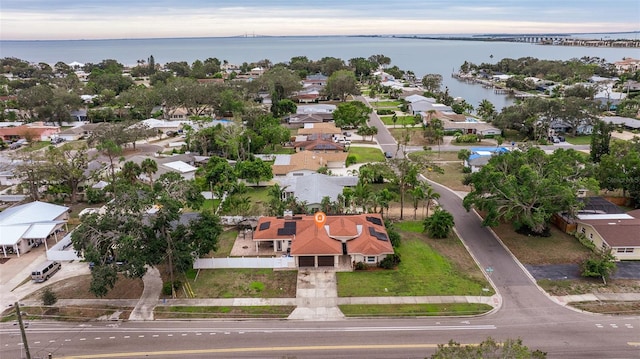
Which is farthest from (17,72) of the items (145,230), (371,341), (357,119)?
(371,341)

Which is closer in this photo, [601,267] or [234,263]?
[601,267]

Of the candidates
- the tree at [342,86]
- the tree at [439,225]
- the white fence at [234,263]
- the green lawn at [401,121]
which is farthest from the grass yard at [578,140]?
the white fence at [234,263]

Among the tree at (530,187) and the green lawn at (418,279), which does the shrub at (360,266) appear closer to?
the green lawn at (418,279)

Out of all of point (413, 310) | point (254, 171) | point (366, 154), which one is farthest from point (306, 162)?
point (413, 310)

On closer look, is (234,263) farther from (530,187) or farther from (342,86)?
(342,86)

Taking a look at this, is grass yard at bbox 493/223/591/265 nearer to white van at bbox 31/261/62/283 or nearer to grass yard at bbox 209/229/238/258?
grass yard at bbox 209/229/238/258
